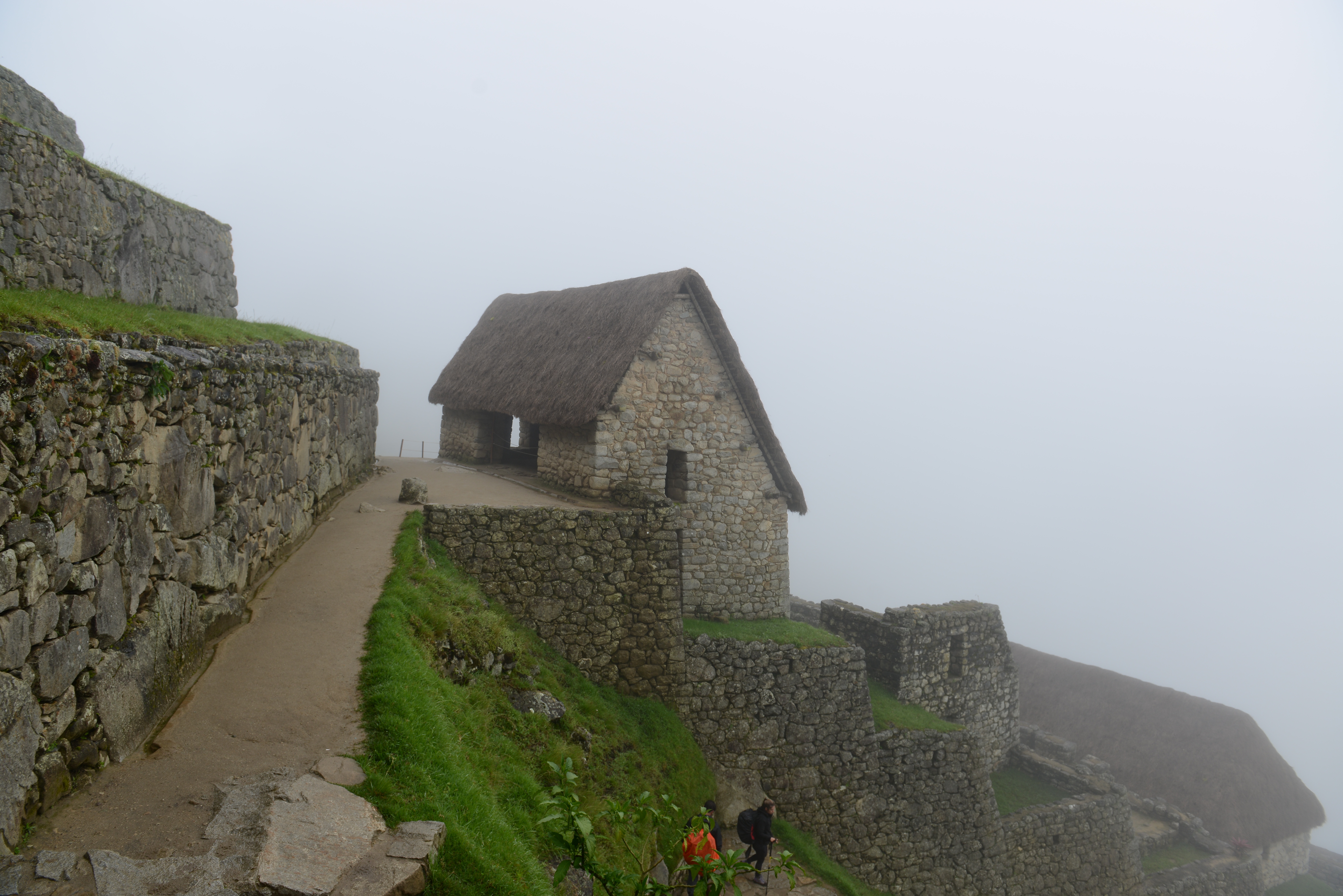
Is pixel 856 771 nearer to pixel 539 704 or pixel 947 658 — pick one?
pixel 947 658

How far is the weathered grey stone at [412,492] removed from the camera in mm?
11461

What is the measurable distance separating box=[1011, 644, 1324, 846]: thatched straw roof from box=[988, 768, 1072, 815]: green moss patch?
7.61 metres

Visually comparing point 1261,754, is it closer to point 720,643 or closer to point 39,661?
point 720,643

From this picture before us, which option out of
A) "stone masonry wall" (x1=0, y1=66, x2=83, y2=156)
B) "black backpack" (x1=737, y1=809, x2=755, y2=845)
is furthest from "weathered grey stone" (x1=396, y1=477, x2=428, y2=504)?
"black backpack" (x1=737, y1=809, x2=755, y2=845)

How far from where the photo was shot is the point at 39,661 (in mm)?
4219

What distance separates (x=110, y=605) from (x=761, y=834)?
295 inches

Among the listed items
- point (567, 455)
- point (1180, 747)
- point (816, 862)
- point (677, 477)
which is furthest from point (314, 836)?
point (1180, 747)

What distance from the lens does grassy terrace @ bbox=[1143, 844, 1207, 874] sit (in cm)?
1778

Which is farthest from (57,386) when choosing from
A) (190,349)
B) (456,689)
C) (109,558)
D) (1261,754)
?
(1261,754)

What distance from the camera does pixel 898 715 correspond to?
14.0m

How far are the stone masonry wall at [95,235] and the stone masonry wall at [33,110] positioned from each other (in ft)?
1.75

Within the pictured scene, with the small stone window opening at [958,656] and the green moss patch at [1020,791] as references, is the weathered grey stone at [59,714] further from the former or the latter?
the small stone window opening at [958,656]

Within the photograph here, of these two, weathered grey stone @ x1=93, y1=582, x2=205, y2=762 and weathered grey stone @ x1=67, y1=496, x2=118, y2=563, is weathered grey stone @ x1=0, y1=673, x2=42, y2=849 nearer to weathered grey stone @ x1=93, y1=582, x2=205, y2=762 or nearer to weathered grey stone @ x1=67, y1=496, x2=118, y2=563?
weathered grey stone @ x1=93, y1=582, x2=205, y2=762

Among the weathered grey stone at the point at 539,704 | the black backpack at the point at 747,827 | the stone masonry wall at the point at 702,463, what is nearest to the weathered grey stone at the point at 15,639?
the weathered grey stone at the point at 539,704
